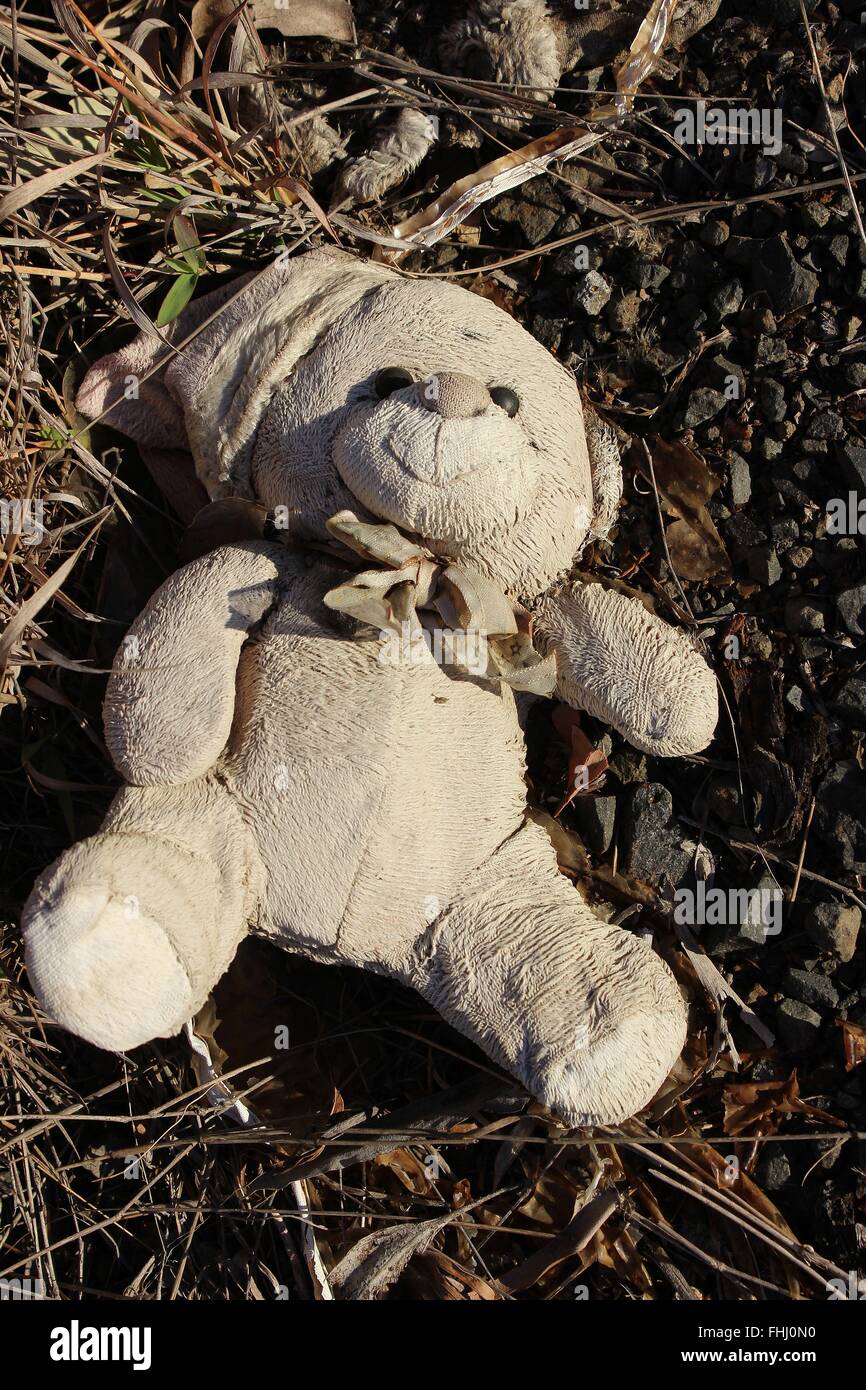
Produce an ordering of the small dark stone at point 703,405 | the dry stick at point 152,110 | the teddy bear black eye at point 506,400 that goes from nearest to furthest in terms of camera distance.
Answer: the teddy bear black eye at point 506,400 < the dry stick at point 152,110 < the small dark stone at point 703,405

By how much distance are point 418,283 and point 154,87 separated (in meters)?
0.78

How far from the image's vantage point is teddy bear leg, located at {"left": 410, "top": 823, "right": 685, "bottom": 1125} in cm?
187

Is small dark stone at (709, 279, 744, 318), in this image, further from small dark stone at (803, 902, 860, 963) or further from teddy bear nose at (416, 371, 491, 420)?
small dark stone at (803, 902, 860, 963)

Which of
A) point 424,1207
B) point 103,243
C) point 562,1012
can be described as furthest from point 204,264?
point 424,1207

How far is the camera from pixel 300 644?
1.96m

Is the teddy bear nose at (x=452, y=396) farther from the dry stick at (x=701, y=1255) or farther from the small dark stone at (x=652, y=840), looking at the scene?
the dry stick at (x=701, y=1255)

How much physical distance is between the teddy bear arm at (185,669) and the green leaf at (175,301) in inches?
23.0

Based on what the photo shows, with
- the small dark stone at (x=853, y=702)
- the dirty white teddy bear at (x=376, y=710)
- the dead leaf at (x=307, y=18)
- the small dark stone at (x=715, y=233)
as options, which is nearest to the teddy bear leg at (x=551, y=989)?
the dirty white teddy bear at (x=376, y=710)

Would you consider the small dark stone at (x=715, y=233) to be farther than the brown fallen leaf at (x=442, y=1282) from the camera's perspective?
Yes

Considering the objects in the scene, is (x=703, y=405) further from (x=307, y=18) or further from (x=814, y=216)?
(x=307, y=18)

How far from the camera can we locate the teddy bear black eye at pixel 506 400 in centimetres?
187

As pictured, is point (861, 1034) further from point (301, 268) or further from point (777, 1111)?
point (301, 268)

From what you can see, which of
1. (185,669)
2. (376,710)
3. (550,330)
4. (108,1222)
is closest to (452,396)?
(376,710)

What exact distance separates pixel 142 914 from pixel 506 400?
104 cm
